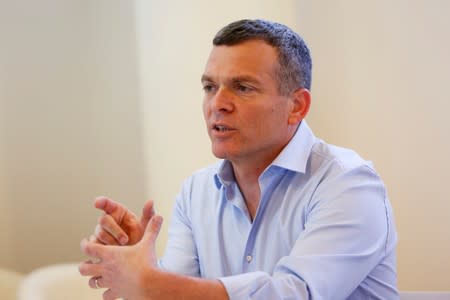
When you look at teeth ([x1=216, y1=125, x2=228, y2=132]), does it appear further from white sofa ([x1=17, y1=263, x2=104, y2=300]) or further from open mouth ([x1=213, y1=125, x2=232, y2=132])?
white sofa ([x1=17, y1=263, x2=104, y2=300])

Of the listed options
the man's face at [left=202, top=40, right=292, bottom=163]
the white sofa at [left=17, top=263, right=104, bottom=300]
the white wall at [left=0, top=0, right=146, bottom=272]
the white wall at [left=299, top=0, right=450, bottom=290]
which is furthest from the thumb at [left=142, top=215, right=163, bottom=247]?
the white wall at [left=0, top=0, right=146, bottom=272]

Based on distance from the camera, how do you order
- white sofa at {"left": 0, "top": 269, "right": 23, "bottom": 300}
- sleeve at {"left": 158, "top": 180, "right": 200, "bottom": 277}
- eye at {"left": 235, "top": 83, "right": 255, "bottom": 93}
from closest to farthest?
1. eye at {"left": 235, "top": 83, "right": 255, "bottom": 93}
2. sleeve at {"left": 158, "top": 180, "right": 200, "bottom": 277}
3. white sofa at {"left": 0, "top": 269, "right": 23, "bottom": 300}

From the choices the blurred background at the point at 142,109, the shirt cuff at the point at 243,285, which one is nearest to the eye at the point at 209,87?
the shirt cuff at the point at 243,285

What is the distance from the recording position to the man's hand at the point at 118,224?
1407 mm

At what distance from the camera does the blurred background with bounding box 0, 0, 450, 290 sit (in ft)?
7.57

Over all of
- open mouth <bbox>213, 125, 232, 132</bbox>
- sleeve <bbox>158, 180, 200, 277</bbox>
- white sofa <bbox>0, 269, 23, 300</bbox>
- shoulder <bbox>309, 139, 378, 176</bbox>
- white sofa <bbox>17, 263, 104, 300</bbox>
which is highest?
open mouth <bbox>213, 125, 232, 132</bbox>

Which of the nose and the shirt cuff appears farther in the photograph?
the nose

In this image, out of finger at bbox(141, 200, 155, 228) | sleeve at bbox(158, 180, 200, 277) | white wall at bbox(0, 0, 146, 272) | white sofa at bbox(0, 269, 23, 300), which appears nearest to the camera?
finger at bbox(141, 200, 155, 228)

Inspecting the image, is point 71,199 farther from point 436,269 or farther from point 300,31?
point 436,269

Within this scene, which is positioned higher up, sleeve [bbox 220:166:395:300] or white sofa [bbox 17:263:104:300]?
sleeve [bbox 220:166:395:300]

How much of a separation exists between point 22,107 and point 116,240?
1.66 metres

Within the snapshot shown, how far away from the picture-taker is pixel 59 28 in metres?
2.84

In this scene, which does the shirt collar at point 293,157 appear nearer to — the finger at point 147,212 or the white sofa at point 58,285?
the finger at point 147,212

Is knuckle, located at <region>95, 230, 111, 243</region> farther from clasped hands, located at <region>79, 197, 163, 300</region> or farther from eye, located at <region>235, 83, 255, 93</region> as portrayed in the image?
eye, located at <region>235, 83, 255, 93</region>
